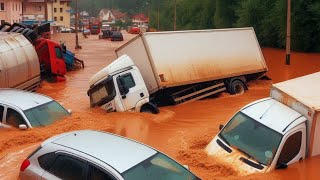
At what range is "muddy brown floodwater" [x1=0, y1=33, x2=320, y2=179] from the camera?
8609 mm

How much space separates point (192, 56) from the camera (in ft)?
56.9

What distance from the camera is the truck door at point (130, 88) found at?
14.7 metres

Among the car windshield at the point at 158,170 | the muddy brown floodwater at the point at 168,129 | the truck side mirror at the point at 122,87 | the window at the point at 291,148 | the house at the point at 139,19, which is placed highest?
the house at the point at 139,19

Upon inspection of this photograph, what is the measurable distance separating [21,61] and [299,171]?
12.2 m

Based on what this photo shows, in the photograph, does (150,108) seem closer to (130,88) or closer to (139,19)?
(130,88)

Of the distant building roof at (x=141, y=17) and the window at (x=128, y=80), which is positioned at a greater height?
the distant building roof at (x=141, y=17)

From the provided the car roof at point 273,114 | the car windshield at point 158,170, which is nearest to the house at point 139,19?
the car roof at point 273,114

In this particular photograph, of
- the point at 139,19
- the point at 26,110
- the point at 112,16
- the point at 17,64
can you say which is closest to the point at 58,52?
the point at 17,64

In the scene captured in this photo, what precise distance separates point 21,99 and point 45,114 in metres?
0.68

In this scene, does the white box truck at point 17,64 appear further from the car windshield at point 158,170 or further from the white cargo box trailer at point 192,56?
the car windshield at point 158,170

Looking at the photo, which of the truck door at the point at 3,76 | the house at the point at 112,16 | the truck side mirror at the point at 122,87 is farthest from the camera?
the house at the point at 112,16

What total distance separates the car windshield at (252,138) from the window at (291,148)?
193 mm

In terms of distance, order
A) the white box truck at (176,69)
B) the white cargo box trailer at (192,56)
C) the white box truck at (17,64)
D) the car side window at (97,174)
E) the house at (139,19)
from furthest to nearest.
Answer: the house at (139,19), the white box truck at (17,64), the white cargo box trailer at (192,56), the white box truck at (176,69), the car side window at (97,174)

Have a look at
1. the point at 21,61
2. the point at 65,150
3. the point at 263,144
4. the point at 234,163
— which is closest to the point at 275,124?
the point at 263,144
